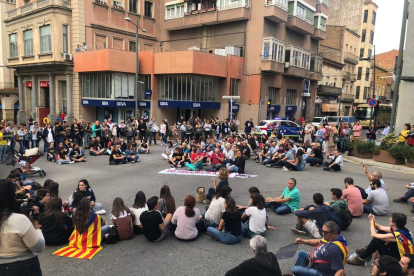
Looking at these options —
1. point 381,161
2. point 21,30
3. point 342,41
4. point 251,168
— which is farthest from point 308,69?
point 21,30

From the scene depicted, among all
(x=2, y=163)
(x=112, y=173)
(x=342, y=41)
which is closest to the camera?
(x=112, y=173)

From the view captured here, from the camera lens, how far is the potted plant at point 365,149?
1629cm

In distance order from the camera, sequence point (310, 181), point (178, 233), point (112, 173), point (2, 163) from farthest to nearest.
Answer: point (2, 163), point (112, 173), point (310, 181), point (178, 233)

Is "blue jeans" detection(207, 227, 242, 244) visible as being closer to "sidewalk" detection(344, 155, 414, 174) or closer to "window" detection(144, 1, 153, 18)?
"sidewalk" detection(344, 155, 414, 174)

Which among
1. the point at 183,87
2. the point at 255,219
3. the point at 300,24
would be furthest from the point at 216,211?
the point at 300,24

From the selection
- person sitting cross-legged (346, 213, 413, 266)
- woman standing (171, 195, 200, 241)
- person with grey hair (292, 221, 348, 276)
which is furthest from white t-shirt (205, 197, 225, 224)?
Result: person sitting cross-legged (346, 213, 413, 266)

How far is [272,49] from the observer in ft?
101

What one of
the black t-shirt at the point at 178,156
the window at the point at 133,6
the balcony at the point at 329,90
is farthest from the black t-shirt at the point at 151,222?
the balcony at the point at 329,90

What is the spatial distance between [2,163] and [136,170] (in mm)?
6374

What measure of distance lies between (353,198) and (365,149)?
33.5 ft

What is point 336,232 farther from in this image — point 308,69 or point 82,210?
point 308,69

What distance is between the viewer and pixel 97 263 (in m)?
5.45

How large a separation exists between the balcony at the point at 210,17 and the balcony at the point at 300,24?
19.8 ft

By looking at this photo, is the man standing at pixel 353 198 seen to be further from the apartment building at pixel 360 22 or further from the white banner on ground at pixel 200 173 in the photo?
the apartment building at pixel 360 22
